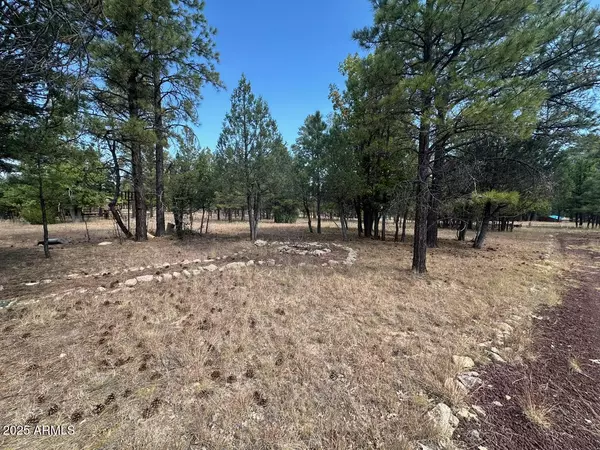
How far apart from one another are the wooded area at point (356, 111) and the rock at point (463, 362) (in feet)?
13.1

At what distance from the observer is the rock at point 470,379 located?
8.22 feet

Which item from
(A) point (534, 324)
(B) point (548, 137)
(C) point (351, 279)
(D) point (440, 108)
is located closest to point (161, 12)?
(D) point (440, 108)

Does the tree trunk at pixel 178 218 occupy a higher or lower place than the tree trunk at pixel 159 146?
lower

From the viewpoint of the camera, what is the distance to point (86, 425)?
195 cm

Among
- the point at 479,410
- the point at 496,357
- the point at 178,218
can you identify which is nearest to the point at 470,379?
the point at 479,410

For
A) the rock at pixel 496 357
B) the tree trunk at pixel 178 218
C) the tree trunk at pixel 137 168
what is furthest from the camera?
the tree trunk at pixel 178 218

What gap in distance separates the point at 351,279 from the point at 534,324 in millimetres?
3191

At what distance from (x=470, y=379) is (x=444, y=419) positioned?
762 mm

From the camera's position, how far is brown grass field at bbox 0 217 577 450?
1964 millimetres

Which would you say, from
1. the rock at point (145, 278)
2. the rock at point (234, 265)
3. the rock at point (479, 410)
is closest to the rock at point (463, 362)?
the rock at point (479, 410)

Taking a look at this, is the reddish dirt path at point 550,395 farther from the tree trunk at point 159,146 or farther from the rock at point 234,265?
the tree trunk at point 159,146

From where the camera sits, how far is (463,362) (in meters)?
2.84

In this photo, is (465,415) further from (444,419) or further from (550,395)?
(550,395)

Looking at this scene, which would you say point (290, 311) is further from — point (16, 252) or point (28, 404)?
point (16, 252)
